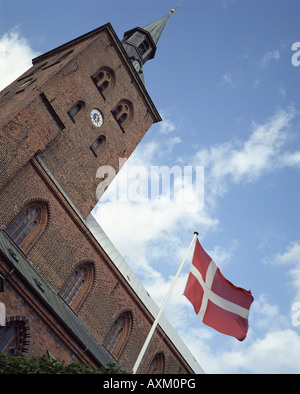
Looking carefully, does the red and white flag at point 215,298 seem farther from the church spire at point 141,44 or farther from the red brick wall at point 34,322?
the church spire at point 141,44

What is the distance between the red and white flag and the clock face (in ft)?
41.7

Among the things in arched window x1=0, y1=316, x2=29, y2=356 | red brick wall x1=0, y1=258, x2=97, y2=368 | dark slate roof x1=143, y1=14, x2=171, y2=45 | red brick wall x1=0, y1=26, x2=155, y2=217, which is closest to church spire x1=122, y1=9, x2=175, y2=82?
dark slate roof x1=143, y1=14, x2=171, y2=45

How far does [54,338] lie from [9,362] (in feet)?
17.1

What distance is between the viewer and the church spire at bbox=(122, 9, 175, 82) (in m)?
29.4

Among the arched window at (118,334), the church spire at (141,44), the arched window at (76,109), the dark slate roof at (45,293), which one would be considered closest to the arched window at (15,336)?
the dark slate roof at (45,293)

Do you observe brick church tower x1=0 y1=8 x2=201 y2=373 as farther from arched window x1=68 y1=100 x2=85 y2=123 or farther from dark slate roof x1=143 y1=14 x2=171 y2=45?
dark slate roof x1=143 y1=14 x2=171 y2=45

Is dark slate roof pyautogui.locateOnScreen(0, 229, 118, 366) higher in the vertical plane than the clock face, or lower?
lower

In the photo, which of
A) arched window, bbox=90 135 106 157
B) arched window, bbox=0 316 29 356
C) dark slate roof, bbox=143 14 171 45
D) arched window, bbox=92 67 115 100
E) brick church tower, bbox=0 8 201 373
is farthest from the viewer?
dark slate roof, bbox=143 14 171 45

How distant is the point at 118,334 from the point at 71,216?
7427 millimetres

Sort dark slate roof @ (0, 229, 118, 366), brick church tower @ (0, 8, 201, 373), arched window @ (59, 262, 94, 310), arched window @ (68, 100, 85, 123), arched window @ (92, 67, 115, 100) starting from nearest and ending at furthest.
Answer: dark slate roof @ (0, 229, 118, 366), brick church tower @ (0, 8, 201, 373), arched window @ (59, 262, 94, 310), arched window @ (68, 100, 85, 123), arched window @ (92, 67, 115, 100)

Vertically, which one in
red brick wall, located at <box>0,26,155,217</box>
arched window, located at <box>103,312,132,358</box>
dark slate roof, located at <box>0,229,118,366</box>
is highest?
red brick wall, located at <box>0,26,155,217</box>

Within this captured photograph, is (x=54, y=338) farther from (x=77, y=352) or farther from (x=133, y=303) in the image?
(x=133, y=303)

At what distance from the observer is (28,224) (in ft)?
55.0

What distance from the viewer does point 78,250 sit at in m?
18.6
